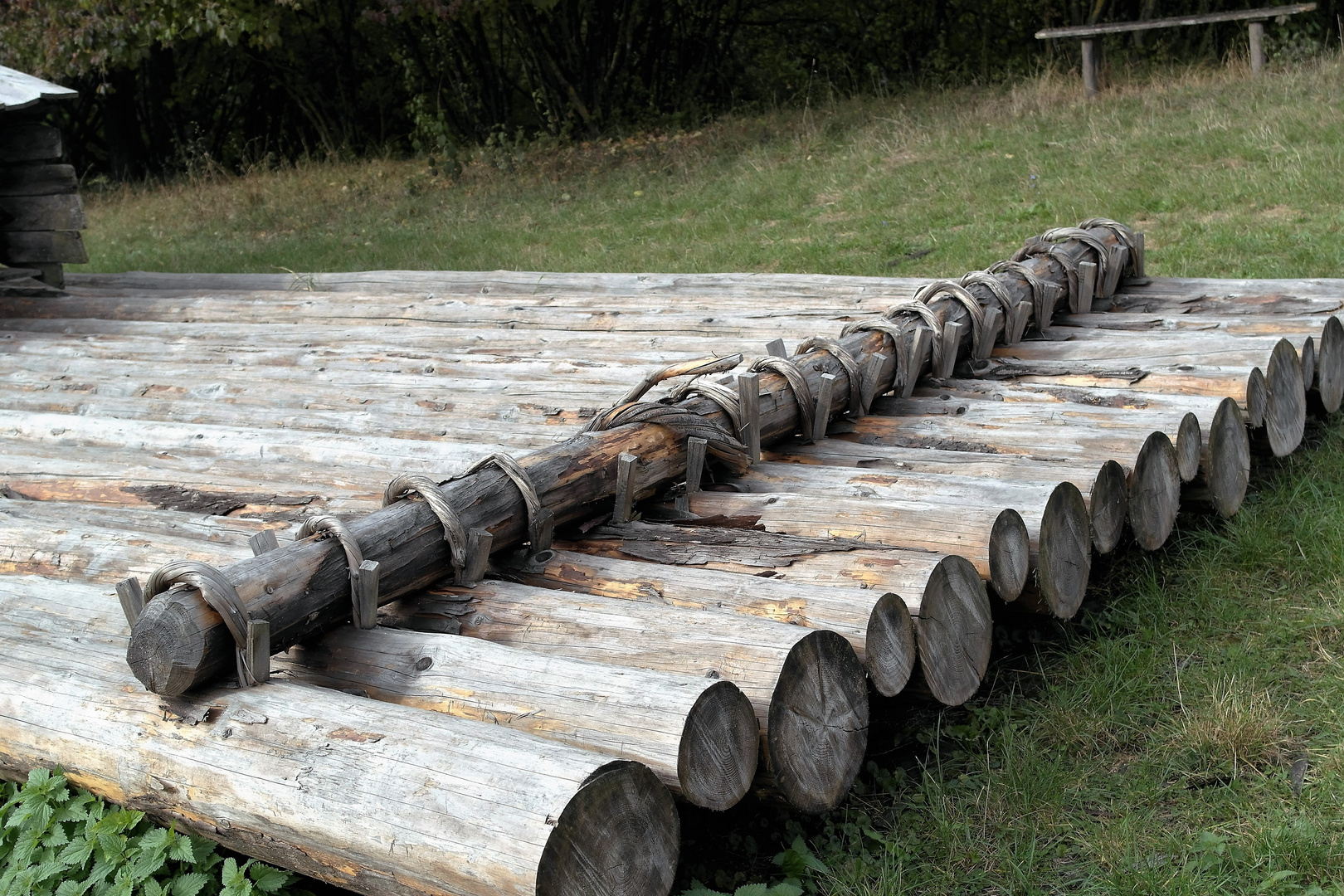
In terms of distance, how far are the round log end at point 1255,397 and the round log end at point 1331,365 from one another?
596 millimetres

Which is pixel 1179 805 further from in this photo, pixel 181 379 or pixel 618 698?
pixel 181 379

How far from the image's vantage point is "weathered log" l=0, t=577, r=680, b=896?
199 cm

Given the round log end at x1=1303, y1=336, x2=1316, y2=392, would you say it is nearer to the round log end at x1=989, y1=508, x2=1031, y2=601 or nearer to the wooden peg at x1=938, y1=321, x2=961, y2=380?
the wooden peg at x1=938, y1=321, x2=961, y2=380

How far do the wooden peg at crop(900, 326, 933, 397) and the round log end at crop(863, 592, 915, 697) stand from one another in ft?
5.97

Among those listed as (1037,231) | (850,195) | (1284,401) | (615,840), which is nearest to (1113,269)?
(1284,401)

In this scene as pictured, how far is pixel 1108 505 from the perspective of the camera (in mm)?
3367

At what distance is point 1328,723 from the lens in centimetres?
293

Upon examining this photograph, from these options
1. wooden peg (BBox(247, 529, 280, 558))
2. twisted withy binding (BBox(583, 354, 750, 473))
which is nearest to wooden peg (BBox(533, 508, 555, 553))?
twisted withy binding (BBox(583, 354, 750, 473))

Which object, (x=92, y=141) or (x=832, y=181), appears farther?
(x=92, y=141)

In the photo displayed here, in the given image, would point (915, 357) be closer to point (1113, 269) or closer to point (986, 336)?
point (986, 336)

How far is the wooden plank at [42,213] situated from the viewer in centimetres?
823

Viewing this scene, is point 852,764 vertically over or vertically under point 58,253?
under

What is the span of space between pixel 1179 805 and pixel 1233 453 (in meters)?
1.60

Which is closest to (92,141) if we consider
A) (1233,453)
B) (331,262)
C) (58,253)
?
(331,262)
